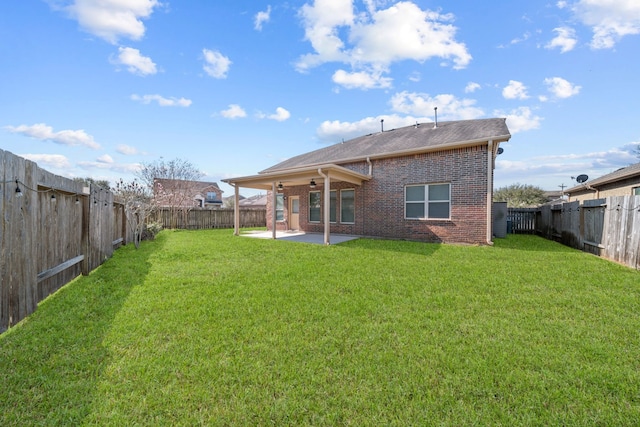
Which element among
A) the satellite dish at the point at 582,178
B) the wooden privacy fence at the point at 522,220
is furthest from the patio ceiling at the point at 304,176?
the satellite dish at the point at 582,178

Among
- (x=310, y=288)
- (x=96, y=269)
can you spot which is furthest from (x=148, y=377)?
(x=96, y=269)

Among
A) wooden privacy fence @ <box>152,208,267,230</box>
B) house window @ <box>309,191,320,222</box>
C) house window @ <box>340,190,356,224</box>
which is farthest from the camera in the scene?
wooden privacy fence @ <box>152,208,267,230</box>

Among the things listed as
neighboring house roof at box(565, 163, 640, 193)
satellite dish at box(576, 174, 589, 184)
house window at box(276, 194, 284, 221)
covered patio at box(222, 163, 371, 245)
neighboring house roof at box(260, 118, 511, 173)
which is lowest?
house window at box(276, 194, 284, 221)

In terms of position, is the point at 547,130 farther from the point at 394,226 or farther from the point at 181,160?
the point at 181,160

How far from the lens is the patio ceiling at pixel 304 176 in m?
9.78

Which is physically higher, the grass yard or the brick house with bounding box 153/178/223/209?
the brick house with bounding box 153/178/223/209

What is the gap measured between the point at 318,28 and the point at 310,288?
949cm

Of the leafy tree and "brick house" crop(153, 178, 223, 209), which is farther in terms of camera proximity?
the leafy tree

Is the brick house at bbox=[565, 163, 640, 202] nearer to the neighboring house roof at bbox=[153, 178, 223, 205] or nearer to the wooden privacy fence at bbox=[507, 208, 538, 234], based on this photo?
the wooden privacy fence at bbox=[507, 208, 538, 234]

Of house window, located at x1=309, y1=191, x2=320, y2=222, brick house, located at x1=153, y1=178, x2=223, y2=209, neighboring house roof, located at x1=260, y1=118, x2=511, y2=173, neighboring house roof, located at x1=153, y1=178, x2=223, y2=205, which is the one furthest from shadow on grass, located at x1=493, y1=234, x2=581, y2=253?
neighboring house roof, located at x1=153, y1=178, x2=223, y2=205

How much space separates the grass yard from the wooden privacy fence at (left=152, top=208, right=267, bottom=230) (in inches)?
548

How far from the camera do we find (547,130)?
12016mm

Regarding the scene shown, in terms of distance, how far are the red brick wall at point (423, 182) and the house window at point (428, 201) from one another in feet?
0.58

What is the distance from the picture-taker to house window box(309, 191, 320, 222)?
539 inches
